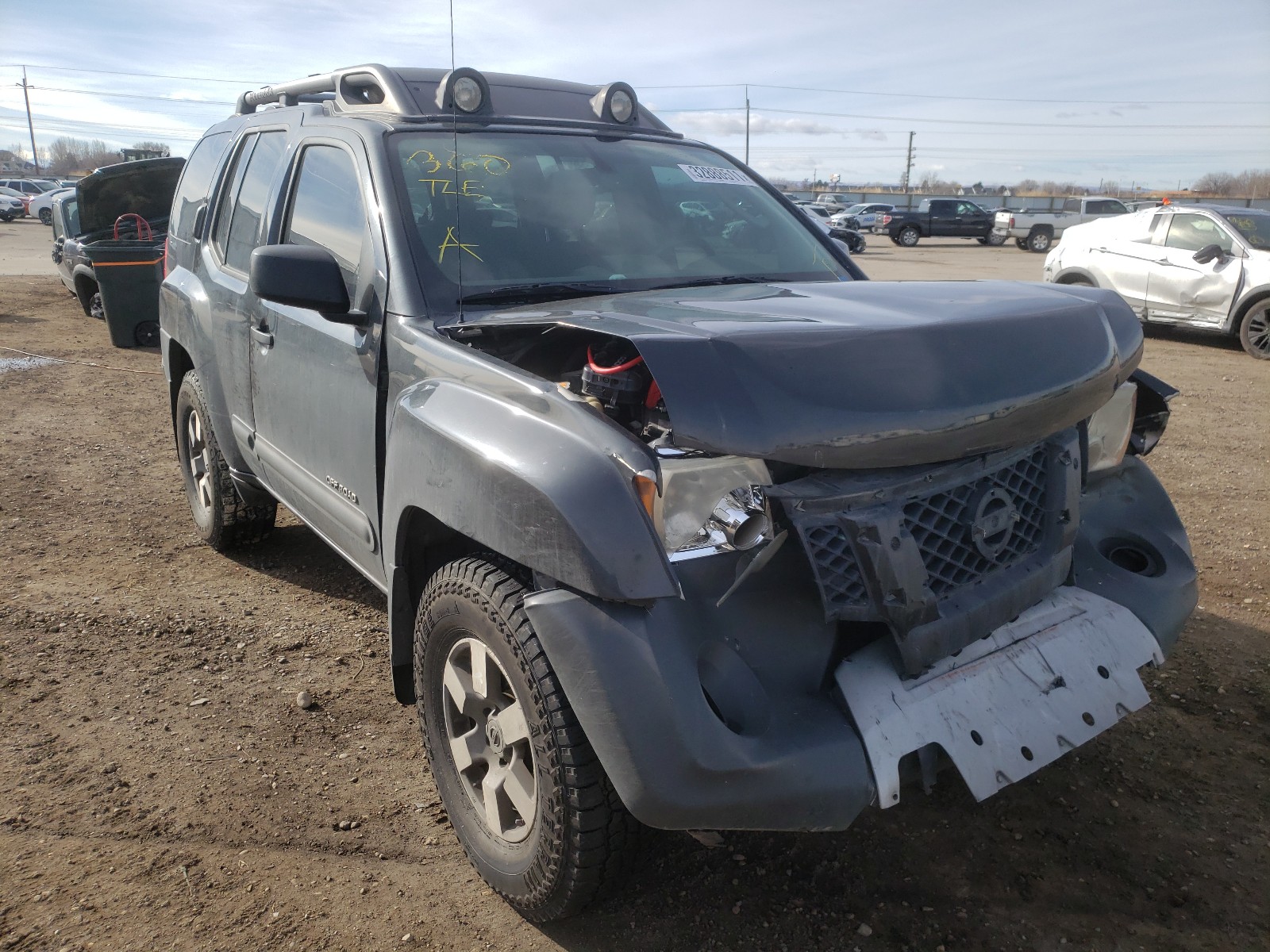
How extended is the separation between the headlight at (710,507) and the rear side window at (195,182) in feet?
11.1

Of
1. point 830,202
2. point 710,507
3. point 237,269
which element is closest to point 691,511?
point 710,507

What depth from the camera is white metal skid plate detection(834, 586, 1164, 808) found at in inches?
76.3

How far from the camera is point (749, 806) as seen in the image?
1.83 meters

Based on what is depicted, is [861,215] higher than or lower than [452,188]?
lower

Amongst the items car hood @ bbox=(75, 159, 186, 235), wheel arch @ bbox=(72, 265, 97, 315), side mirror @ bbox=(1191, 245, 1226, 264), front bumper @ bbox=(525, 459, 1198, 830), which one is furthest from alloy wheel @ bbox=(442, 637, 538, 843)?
wheel arch @ bbox=(72, 265, 97, 315)

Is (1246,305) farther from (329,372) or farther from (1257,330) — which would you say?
(329,372)

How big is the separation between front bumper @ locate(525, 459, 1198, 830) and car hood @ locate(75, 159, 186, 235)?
41.0 ft

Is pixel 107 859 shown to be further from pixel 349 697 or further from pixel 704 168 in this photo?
pixel 704 168

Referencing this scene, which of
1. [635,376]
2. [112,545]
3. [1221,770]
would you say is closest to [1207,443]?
[1221,770]

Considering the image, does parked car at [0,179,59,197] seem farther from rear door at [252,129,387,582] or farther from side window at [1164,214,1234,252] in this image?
rear door at [252,129,387,582]

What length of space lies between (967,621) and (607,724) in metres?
0.84

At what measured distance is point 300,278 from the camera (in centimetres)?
261

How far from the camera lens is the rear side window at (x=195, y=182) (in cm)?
441

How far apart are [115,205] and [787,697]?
13136 millimetres
